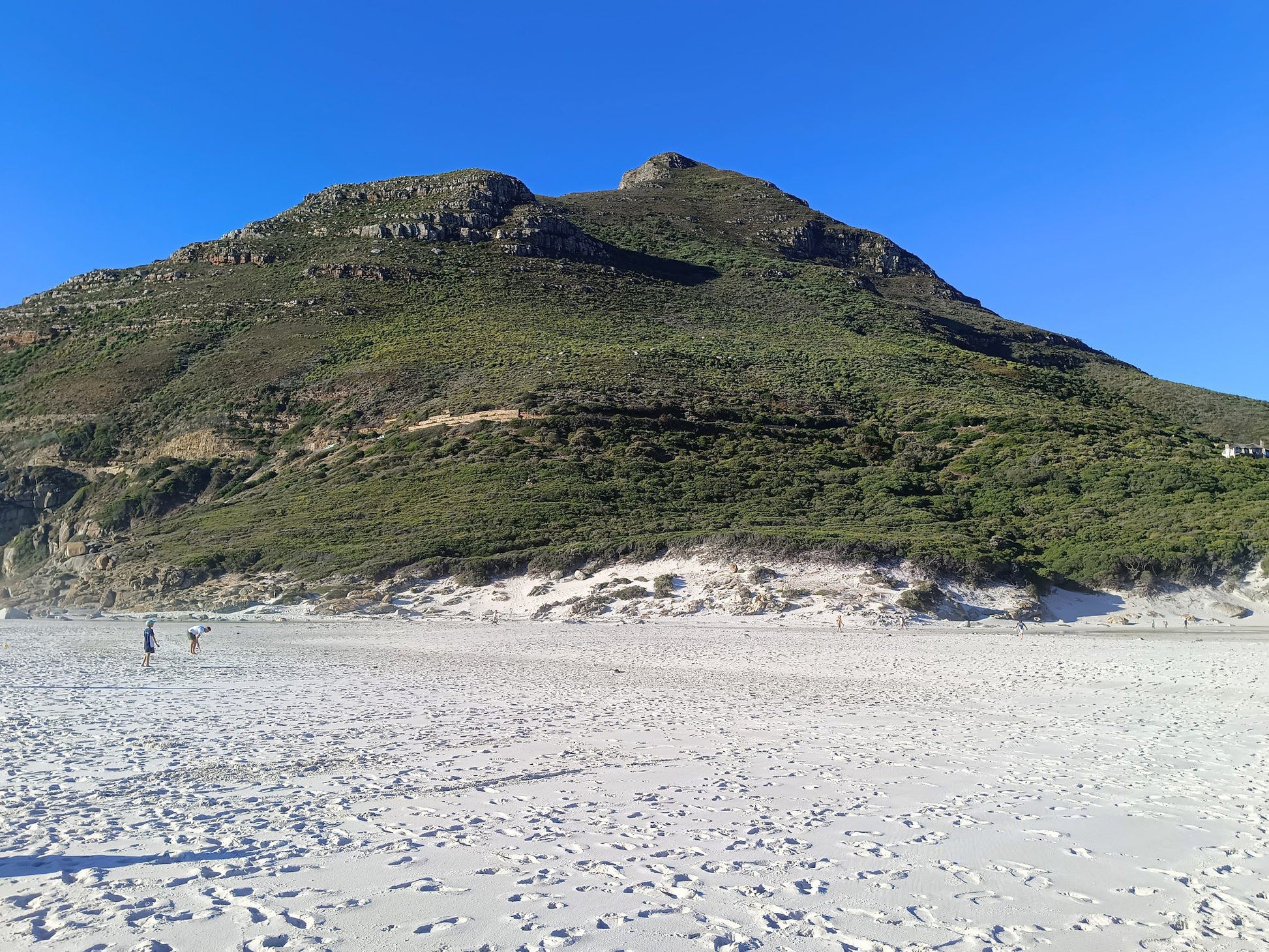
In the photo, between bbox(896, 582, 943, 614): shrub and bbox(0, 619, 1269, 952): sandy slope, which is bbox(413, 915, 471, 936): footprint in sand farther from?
bbox(896, 582, 943, 614): shrub

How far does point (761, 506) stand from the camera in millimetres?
34094

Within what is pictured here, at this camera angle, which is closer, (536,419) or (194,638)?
(194,638)

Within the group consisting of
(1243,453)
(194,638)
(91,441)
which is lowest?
(194,638)

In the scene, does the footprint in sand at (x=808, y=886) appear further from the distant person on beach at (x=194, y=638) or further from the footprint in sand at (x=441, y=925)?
the distant person on beach at (x=194, y=638)

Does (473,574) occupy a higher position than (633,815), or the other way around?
(473,574)

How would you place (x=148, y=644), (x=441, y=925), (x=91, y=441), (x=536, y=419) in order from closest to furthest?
(x=441, y=925), (x=148, y=644), (x=536, y=419), (x=91, y=441)

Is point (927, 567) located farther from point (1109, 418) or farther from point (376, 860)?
point (1109, 418)

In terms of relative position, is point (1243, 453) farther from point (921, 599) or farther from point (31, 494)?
point (31, 494)

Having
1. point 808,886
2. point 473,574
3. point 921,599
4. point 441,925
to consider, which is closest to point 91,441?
point 473,574

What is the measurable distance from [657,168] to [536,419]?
3394 inches

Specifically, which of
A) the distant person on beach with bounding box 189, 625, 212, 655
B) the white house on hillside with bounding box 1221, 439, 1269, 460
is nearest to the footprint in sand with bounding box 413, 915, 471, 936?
the distant person on beach with bounding box 189, 625, 212, 655

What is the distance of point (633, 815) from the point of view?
6.38 meters

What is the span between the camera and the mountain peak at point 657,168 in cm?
11556

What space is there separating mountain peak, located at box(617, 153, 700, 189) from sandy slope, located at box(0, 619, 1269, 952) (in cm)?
11126
